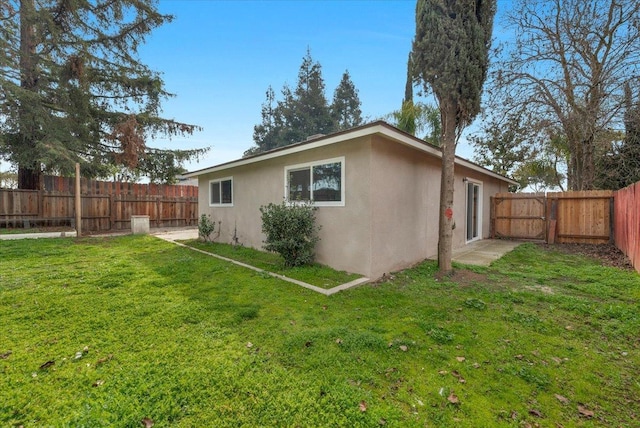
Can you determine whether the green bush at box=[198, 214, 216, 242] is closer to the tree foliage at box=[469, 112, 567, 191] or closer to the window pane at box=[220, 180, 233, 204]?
the window pane at box=[220, 180, 233, 204]

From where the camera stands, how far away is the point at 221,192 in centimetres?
1004

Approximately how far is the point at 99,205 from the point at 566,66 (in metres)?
20.4

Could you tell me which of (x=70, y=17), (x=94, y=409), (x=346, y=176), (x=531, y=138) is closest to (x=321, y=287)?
(x=346, y=176)

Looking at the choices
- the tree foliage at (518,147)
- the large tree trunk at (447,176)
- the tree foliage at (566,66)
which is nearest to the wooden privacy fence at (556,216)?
the tree foliage at (518,147)

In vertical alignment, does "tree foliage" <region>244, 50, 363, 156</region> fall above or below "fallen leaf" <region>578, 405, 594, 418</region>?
above

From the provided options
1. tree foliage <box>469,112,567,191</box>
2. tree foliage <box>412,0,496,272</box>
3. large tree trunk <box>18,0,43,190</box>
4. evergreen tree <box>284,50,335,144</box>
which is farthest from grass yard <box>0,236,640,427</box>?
evergreen tree <box>284,50,335,144</box>

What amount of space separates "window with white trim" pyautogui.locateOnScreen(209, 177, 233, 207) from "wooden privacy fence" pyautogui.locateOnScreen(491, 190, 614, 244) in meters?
10.3

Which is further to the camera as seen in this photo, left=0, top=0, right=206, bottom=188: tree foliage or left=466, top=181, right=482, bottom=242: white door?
left=0, top=0, right=206, bottom=188: tree foliage

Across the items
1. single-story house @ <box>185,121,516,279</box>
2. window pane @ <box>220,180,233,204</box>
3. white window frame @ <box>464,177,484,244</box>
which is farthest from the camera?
window pane @ <box>220,180,233,204</box>

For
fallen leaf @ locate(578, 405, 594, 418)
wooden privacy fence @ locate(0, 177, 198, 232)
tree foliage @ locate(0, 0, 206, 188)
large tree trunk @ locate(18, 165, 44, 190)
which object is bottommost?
fallen leaf @ locate(578, 405, 594, 418)

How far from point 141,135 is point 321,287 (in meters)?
13.9

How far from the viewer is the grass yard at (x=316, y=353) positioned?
2094 mm

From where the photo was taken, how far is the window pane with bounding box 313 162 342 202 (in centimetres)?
586

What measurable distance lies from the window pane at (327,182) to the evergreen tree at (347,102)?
76.1 feet
